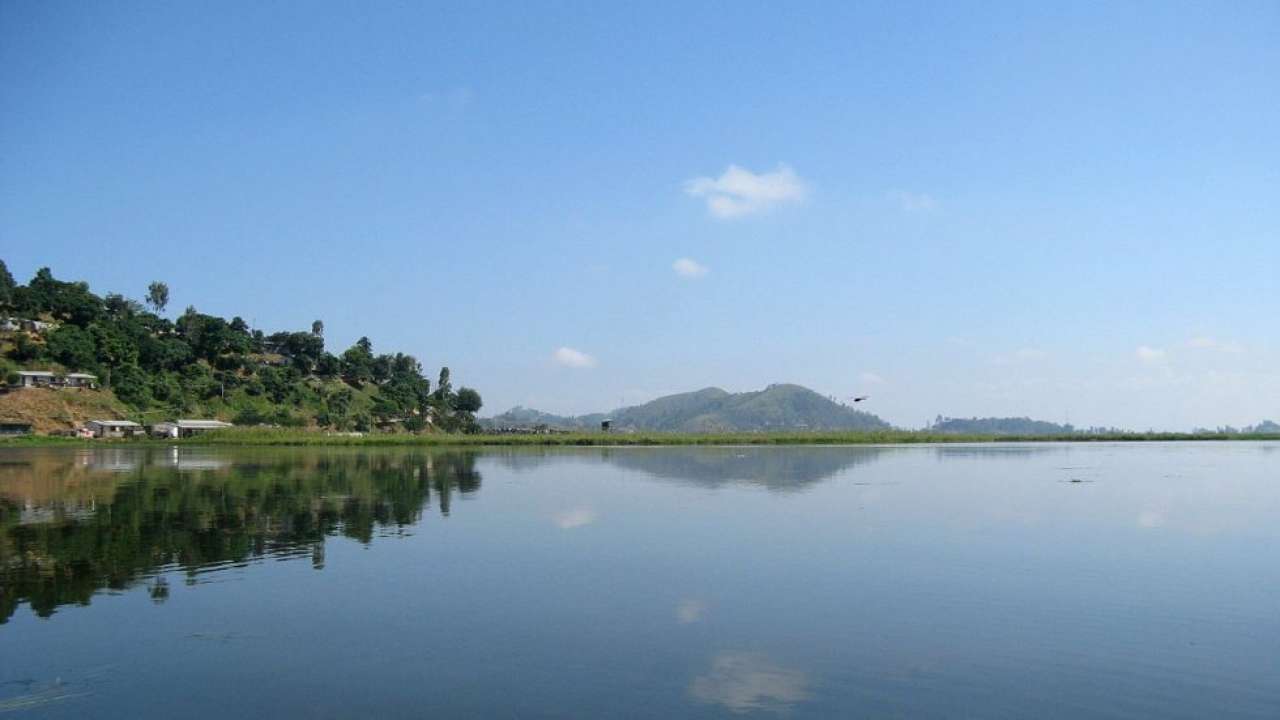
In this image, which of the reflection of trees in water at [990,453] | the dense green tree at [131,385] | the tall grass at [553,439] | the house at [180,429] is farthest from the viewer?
the dense green tree at [131,385]

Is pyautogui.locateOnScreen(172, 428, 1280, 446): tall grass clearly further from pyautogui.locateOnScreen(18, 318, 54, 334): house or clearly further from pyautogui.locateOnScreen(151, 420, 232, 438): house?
pyautogui.locateOnScreen(18, 318, 54, 334): house

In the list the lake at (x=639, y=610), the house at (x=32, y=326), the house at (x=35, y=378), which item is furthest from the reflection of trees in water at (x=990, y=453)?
the house at (x=32, y=326)

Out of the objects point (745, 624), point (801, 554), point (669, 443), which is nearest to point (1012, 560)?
point (801, 554)

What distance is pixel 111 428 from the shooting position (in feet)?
440

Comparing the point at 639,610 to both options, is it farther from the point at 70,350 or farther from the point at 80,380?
the point at 70,350

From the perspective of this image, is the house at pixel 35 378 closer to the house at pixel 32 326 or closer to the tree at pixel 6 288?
the house at pixel 32 326

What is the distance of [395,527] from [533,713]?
67.9ft

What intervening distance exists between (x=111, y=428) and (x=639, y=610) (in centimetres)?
14336

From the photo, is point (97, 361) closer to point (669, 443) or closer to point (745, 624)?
point (669, 443)

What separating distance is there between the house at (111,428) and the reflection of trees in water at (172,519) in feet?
266

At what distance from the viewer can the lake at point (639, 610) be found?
12.4m

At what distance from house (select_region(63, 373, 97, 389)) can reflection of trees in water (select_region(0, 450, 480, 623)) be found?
312ft

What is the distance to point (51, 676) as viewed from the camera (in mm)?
13266

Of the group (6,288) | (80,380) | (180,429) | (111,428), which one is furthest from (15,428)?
(6,288)
